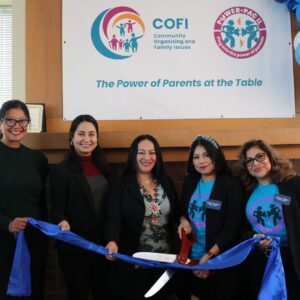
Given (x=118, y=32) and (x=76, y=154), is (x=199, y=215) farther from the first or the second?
(x=118, y=32)

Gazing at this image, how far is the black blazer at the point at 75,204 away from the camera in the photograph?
1.81 metres

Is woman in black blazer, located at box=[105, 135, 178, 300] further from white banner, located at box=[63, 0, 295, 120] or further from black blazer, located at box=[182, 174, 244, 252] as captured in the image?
white banner, located at box=[63, 0, 295, 120]

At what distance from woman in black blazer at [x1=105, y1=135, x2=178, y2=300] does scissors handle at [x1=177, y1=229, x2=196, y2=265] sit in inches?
4.7

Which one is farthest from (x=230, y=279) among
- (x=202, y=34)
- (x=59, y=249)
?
(x=202, y=34)

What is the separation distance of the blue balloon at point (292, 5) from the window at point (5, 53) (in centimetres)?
243

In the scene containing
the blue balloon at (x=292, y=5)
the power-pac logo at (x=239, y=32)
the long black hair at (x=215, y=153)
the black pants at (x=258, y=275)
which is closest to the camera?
the black pants at (x=258, y=275)

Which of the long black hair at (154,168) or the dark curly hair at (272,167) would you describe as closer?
the dark curly hair at (272,167)

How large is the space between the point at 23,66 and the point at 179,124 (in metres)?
1.28

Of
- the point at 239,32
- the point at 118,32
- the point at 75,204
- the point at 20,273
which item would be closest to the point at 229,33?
the point at 239,32

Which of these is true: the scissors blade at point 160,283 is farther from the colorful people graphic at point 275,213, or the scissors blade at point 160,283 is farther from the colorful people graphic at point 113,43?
the colorful people graphic at point 113,43

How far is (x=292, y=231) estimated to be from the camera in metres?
1.62

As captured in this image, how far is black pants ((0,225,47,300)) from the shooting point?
174 centimetres

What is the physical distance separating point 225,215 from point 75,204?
2.84ft

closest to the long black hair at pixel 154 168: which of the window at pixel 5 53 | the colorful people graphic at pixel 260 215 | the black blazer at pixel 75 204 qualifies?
the black blazer at pixel 75 204
